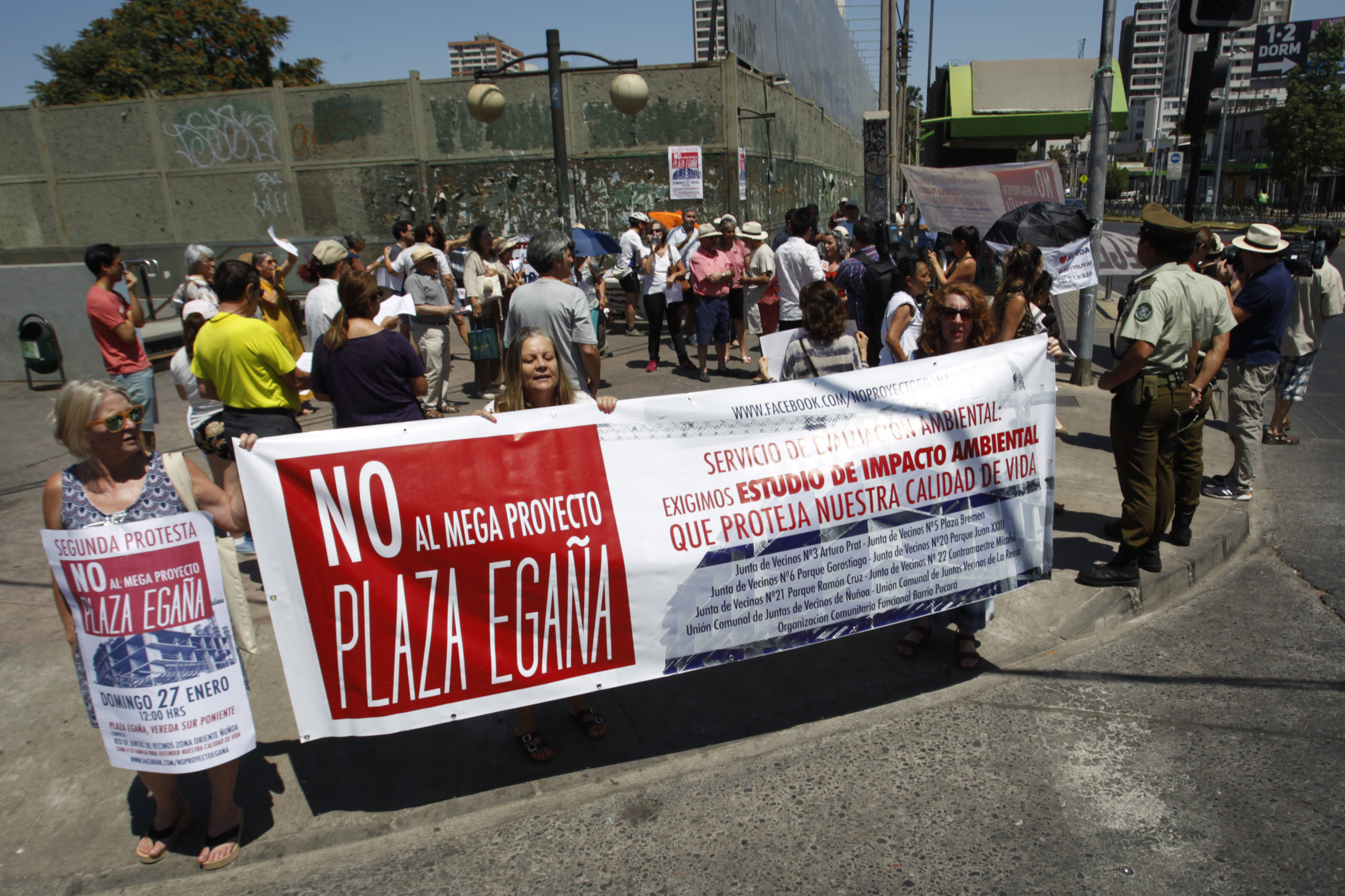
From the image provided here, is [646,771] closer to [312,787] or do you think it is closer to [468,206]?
[312,787]

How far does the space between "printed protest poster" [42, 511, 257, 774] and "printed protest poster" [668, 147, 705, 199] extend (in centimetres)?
1131

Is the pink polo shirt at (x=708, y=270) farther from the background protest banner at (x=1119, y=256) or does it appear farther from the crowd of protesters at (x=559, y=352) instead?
the background protest banner at (x=1119, y=256)

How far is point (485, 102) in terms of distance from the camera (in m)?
11.4

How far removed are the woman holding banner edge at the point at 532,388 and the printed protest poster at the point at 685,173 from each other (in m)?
10.2

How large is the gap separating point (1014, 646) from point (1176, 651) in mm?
779

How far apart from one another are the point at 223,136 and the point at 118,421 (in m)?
19.3

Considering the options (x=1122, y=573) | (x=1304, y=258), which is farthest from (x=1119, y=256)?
(x=1122, y=573)

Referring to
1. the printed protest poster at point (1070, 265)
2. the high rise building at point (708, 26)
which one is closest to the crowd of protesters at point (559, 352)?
the printed protest poster at point (1070, 265)

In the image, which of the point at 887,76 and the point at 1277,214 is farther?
the point at 1277,214

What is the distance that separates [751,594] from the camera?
3357mm

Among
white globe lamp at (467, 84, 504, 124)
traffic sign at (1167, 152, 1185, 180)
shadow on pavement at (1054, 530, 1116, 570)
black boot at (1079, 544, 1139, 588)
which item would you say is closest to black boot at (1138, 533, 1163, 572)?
black boot at (1079, 544, 1139, 588)

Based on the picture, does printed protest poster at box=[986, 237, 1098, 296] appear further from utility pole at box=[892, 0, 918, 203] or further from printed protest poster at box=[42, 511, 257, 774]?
utility pole at box=[892, 0, 918, 203]

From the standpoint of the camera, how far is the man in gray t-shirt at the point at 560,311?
4941 millimetres

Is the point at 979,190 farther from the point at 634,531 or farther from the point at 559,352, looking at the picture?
the point at 634,531
